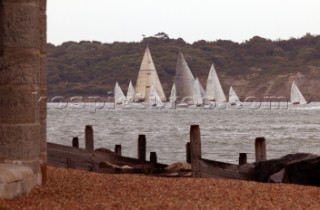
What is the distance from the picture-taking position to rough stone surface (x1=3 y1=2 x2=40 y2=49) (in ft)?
43.4

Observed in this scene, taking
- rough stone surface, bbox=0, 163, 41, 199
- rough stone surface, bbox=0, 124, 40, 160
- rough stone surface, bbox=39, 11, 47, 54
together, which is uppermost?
rough stone surface, bbox=39, 11, 47, 54

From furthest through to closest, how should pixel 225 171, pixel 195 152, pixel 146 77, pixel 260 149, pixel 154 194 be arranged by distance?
pixel 146 77 → pixel 260 149 → pixel 195 152 → pixel 225 171 → pixel 154 194

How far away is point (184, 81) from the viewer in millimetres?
133125

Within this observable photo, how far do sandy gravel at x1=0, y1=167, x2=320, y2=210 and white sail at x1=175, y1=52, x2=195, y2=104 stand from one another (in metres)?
115

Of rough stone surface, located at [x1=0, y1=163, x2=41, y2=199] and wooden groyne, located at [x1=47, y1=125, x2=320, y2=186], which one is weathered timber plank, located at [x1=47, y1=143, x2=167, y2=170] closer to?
wooden groyne, located at [x1=47, y1=125, x2=320, y2=186]

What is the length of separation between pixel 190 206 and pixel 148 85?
434 feet

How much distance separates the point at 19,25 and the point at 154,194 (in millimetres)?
3901

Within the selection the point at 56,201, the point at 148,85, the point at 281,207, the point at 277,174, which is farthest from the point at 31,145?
the point at 148,85

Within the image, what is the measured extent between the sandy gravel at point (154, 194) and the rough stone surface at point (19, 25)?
8.68 ft

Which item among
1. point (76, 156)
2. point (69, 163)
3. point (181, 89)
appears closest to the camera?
point (69, 163)

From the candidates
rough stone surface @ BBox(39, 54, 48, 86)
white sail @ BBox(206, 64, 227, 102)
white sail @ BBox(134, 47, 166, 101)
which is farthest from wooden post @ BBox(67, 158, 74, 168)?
white sail @ BBox(134, 47, 166, 101)

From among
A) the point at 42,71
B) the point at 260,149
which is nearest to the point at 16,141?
the point at 42,71

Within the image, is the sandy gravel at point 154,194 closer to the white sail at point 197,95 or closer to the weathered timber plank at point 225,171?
the weathered timber plank at point 225,171

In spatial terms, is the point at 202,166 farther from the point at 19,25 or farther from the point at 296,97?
the point at 296,97
